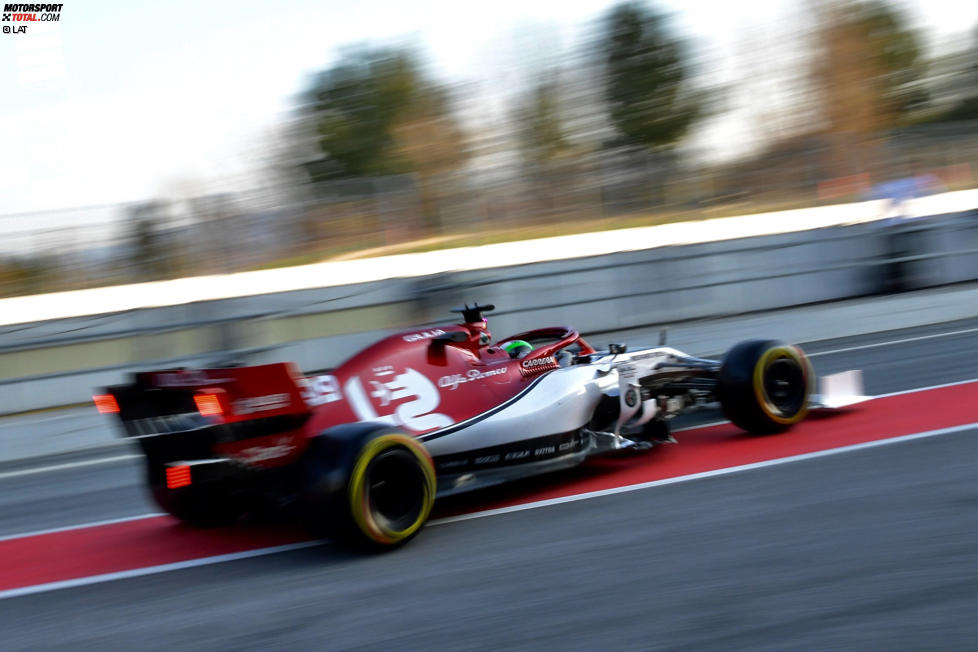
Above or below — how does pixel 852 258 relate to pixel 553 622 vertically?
above

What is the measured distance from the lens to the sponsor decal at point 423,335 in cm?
595

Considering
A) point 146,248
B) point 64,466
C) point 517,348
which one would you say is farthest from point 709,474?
point 146,248

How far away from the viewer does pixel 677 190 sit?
16.3 metres

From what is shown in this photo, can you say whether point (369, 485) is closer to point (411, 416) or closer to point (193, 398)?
point (411, 416)

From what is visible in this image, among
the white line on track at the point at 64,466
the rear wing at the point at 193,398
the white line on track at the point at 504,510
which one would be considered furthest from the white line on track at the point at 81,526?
the white line on track at the point at 64,466

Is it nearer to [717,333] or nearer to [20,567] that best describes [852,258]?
[717,333]

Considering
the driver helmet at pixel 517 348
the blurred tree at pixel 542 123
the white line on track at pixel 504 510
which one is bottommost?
the white line on track at pixel 504 510

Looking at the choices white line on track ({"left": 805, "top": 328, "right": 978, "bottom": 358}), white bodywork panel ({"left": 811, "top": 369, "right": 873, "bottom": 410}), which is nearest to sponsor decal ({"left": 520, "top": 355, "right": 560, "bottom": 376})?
white bodywork panel ({"left": 811, "top": 369, "right": 873, "bottom": 410})

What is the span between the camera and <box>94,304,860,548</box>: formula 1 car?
196 inches

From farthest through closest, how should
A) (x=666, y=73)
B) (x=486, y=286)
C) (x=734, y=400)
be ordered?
(x=666, y=73), (x=486, y=286), (x=734, y=400)

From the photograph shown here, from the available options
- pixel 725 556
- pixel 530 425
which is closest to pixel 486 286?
pixel 530 425

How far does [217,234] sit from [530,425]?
876cm

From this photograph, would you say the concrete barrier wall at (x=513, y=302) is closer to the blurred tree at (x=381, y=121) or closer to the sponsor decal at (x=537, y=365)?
the sponsor decal at (x=537, y=365)

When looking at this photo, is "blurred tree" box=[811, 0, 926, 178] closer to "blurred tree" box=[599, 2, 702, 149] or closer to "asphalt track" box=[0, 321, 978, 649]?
"blurred tree" box=[599, 2, 702, 149]
